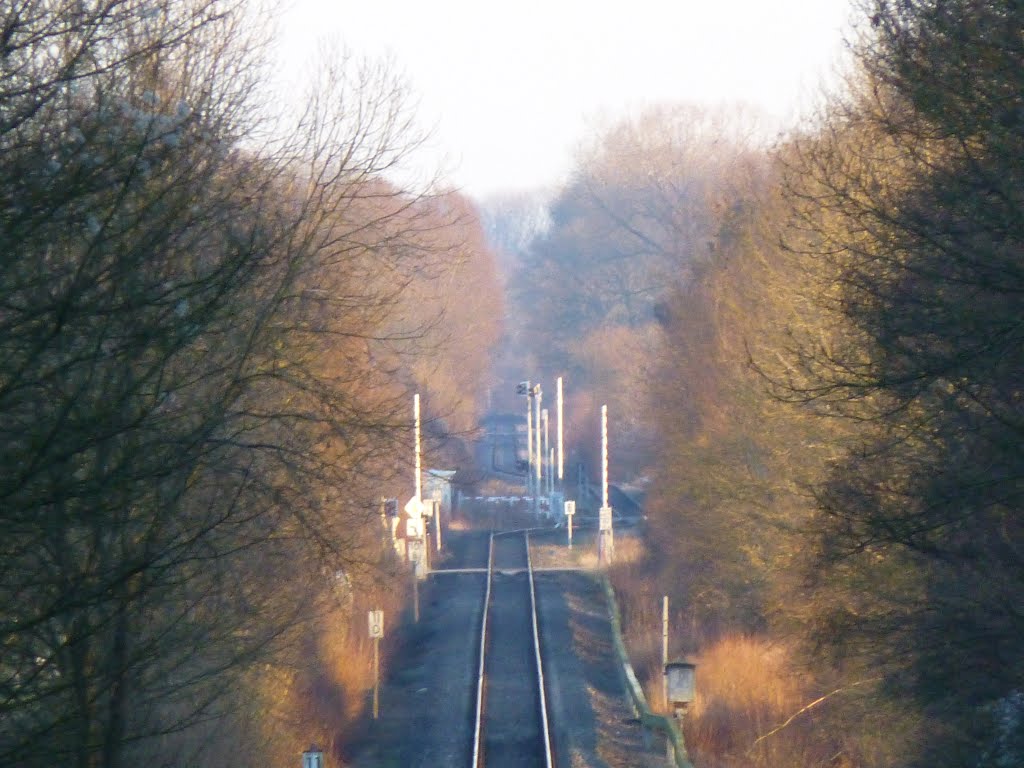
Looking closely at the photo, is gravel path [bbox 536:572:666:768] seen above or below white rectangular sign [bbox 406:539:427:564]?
below

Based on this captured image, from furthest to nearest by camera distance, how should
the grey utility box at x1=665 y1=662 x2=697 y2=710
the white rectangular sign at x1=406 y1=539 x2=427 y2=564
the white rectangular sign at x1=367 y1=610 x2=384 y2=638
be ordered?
the white rectangular sign at x1=406 y1=539 x2=427 y2=564, the white rectangular sign at x1=367 y1=610 x2=384 y2=638, the grey utility box at x1=665 y1=662 x2=697 y2=710

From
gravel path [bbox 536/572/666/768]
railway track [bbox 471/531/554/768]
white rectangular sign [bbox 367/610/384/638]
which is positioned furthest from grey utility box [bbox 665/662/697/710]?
white rectangular sign [bbox 367/610/384/638]

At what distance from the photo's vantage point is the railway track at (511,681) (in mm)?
15500

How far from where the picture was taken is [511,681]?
65.0 feet

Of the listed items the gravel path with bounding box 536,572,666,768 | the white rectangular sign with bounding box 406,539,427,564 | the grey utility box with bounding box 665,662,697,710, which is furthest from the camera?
the white rectangular sign with bounding box 406,539,427,564

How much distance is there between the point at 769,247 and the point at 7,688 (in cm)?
1683

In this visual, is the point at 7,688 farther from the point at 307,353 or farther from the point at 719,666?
the point at 719,666

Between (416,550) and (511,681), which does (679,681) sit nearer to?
(511,681)

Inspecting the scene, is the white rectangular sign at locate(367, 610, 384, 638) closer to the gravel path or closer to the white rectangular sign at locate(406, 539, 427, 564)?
the gravel path

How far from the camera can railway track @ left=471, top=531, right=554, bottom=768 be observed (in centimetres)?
1550

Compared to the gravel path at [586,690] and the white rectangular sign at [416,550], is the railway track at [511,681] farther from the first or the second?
the white rectangular sign at [416,550]

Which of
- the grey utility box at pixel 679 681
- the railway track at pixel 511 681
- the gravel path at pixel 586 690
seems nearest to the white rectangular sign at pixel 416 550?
the railway track at pixel 511 681

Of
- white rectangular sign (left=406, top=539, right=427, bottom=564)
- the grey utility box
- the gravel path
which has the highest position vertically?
white rectangular sign (left=406, top=539, right=427, bottom=564)

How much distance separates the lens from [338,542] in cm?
954
